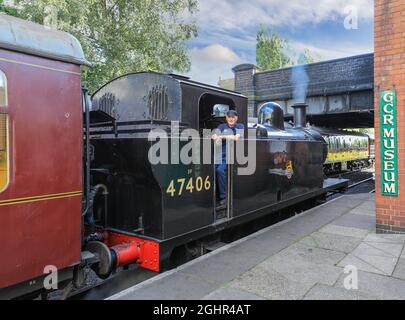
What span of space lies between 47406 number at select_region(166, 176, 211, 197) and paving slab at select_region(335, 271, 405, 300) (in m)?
1.89

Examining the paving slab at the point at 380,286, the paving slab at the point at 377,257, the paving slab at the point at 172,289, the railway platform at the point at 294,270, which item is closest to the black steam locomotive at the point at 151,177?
the paving slab at the point at 172,289

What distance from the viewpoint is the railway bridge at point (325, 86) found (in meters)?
15.9

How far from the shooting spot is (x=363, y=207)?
8141mm

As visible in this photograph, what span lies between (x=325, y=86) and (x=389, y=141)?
1254 centimetres

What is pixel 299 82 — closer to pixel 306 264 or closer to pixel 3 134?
pixel 306 264

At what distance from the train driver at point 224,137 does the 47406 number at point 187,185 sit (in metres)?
0.48

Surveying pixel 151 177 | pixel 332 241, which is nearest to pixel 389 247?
pixel 332 241

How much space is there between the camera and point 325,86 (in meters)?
17.4

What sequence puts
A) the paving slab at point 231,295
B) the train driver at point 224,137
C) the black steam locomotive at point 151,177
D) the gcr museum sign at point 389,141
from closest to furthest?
1. the paving slab at point 231,295
2. the black steam locomotive at point 151,177
3. the train driver at point 224,137
4. the gcr museum sign at point 389,141

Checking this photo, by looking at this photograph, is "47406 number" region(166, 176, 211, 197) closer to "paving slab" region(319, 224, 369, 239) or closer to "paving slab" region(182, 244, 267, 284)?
"paving slab" region(182, 244, 267, 284)

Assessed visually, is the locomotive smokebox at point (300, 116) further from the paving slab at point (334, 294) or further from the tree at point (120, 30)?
the paving slab at point (334, 294)
